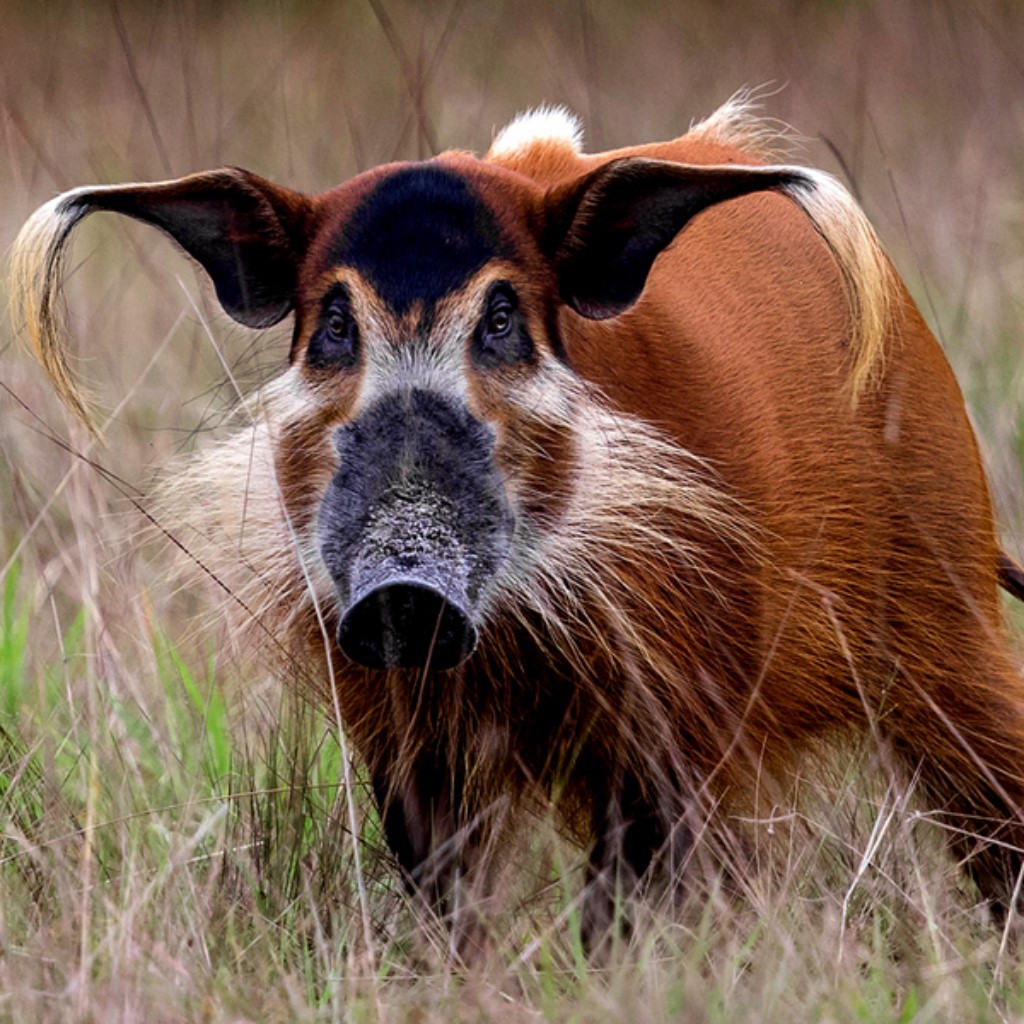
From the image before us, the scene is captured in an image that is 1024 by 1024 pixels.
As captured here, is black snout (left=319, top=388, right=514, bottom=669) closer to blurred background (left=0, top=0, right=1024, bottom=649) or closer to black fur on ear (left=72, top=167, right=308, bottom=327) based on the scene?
black fur on ear (left=72, top=167, right=308, bottom=327)

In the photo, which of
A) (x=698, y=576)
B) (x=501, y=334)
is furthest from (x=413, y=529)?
(x=698, y=576)

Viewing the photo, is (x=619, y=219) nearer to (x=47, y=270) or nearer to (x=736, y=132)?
(x=47, y=270)

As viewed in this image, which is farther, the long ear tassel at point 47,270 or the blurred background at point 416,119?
the blurred background at point 416,119

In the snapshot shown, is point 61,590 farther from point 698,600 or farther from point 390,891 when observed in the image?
point 698,600

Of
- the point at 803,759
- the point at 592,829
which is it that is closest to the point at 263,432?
the point at 592,829

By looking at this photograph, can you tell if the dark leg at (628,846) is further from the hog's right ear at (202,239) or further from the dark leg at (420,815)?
the hog's right ear at (202,239)

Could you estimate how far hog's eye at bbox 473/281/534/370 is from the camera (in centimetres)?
296

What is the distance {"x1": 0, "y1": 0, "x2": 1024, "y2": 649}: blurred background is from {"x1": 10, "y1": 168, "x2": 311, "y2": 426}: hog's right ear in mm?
1233

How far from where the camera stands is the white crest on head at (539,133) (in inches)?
146

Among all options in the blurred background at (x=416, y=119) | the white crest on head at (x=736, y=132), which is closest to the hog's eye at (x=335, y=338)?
the white crest on head at (x=736, y=132)

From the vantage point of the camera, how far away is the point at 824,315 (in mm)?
3535

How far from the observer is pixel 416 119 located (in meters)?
6.71

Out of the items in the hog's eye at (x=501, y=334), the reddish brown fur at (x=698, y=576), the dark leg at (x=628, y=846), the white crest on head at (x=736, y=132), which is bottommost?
the dark leg at (x=628, y=846)

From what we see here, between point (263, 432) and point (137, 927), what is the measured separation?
0.89 m
